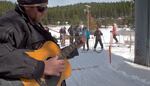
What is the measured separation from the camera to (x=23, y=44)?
2.85 metres

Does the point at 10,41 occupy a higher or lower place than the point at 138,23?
higher

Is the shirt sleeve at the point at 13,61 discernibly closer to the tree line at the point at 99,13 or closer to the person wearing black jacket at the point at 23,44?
the person wearing black jacket at the point at 23,44

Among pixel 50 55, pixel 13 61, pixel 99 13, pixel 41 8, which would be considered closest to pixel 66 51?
pixel 50 55

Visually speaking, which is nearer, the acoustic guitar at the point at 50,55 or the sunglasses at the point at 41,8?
the acoustic guitar at the point at 50,55

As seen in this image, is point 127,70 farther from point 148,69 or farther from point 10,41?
point 10,41

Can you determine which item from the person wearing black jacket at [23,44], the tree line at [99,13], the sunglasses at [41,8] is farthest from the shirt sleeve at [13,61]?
the tree line at [99,13]

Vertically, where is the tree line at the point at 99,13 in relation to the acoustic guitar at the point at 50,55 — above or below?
below

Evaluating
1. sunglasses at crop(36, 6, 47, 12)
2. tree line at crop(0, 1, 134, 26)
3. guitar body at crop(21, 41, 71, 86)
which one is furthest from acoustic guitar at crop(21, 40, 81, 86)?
tree line at crop(0, 1, 134, 26)

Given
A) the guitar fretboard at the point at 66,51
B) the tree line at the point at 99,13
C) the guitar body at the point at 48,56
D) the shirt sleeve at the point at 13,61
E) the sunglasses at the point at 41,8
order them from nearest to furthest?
1. the shirt sleeve at the point at 13,61
2. the guitar body at the point at 48,56
3. the sunglasses at the point at 41,8
4. the guitar fretboard at the point at 66,51
5. the tree line at the point at 99,13

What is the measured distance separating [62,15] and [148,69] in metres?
45.7

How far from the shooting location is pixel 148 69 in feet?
48.9

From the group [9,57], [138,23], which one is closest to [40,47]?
[9,57]

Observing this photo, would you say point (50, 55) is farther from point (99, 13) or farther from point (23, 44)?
point (99, 13)

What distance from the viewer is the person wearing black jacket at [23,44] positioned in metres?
2.65
